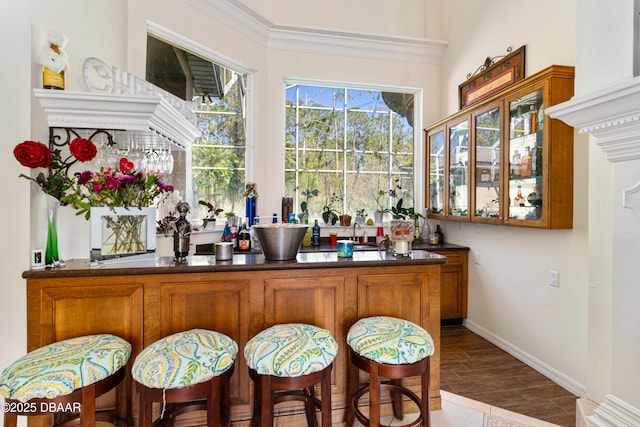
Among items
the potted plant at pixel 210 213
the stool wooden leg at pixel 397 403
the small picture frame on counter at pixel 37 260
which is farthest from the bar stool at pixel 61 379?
the potted plant at pixel 210 213

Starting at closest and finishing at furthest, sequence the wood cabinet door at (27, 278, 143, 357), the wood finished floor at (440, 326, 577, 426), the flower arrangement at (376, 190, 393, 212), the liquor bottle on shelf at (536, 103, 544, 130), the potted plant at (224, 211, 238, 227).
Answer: the wood cabinet door at (27, 278, 143, 357) < the wood finished floor at (440, 326, 577, 426) < the liquor bottle on shelf at (536, 103, 544, 130) < the potted plant at (224, 211, 238, 227) < the flower arrangement at (376, 190, 393, 212)

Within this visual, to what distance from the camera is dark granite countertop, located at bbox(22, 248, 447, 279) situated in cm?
168

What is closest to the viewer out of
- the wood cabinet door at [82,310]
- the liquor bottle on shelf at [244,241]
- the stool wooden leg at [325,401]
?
the stool wooden leg at [325,401]

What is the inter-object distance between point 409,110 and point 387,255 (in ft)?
9.73

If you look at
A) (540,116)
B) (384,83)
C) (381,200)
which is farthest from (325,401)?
(384,83)

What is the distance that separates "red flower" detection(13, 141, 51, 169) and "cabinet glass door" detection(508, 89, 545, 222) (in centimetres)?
321

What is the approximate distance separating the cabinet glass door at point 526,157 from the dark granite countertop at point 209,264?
117 cm

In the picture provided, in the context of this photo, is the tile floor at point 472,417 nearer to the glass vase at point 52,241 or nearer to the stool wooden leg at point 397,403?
the stool wooden leg at point 397,403

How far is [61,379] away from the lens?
1.27m

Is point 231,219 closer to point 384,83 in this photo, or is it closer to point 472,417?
point 384,83

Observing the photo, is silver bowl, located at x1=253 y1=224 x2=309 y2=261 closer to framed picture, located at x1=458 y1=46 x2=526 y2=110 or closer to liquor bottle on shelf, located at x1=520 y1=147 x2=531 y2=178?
liquor bottle on shelf, located at x1=520 y1=147 x2=531 y2=178

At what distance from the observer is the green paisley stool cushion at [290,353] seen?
1.43 metres

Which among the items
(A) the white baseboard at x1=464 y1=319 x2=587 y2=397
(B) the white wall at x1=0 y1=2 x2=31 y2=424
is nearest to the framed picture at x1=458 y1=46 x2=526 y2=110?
(A) the white baseboard at x1=464 y1=319 x2=587 y2=397

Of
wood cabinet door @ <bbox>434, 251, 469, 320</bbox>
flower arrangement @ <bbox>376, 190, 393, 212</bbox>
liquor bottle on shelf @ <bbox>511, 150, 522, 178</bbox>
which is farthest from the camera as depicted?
flower arrangement @ <bbox>376, 190, 393, 212</bbox>
